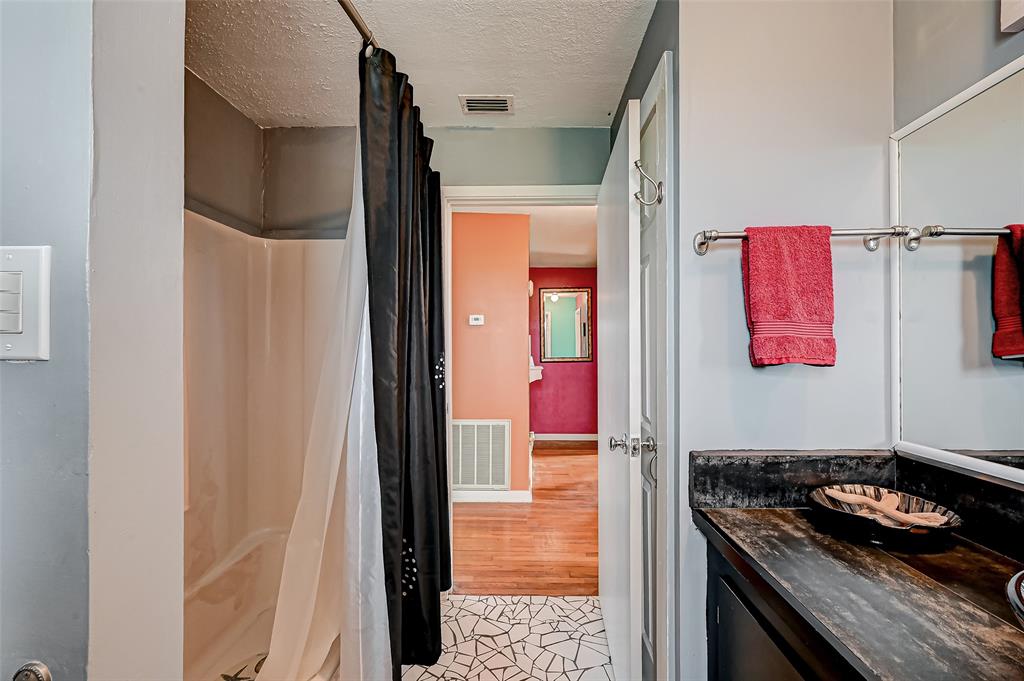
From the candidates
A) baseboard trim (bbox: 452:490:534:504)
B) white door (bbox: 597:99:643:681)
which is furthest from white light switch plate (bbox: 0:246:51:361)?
baseboard trim (bbox: 452:490:534:504)

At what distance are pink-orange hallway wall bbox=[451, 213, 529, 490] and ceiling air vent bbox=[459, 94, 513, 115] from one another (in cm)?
170

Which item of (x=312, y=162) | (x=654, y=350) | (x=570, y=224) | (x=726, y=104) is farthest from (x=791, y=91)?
(x=570, y=224)

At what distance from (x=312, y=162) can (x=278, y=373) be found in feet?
3.60

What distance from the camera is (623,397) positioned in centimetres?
173

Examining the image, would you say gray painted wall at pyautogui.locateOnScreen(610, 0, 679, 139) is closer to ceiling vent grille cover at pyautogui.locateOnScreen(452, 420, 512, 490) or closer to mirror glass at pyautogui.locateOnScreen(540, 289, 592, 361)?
ceiling vent grille cover at pyautogui.locateOnScreen(452, 420, 512, 490)

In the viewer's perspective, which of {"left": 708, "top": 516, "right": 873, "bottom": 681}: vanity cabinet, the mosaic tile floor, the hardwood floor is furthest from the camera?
the hardwood floor

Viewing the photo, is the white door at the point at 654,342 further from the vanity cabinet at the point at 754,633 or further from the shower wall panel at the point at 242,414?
the shower wall panel at the point at 242,414

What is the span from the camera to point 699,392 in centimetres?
132

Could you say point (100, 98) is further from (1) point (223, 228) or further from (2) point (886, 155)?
(1) point (223, 228)

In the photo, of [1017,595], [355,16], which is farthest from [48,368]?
[1017,595]

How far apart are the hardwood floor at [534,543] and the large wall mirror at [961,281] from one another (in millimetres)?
1940

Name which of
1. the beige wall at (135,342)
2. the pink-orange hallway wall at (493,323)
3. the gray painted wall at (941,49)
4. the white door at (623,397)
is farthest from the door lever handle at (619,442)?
the pink-orange hallway wall at (493,323)

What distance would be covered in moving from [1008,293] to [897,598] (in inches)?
25.9

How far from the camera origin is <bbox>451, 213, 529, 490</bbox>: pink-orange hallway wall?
4102 millimetres
